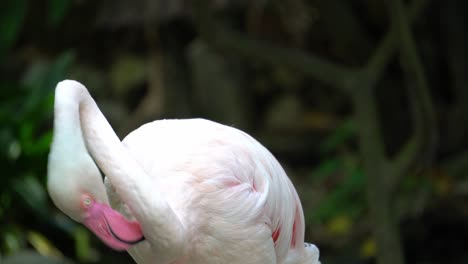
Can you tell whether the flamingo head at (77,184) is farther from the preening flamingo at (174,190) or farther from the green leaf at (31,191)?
the green leaf at (31,191)

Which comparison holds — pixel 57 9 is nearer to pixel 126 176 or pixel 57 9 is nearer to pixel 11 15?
pixel 11 15

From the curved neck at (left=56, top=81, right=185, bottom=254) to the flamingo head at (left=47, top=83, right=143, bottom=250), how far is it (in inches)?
1.7

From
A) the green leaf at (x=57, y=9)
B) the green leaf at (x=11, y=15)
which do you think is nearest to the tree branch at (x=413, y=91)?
the green leaf at (x=57, y=9)

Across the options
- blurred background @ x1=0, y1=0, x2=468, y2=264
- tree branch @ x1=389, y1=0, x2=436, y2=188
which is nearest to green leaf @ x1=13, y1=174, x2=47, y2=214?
blurred background @ x1=0, y1=0, x2=468, y2=264

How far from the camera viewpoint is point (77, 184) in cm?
212

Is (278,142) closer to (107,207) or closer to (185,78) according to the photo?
(185,78)

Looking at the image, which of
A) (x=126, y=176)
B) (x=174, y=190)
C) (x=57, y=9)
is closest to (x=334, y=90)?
(x=57, y=9)

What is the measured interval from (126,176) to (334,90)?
4496 mm

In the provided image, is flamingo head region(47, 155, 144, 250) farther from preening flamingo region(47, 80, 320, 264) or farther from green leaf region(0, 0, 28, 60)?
green leaf region(0, 0, 28, 60)

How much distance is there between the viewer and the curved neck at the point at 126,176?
2254 mm

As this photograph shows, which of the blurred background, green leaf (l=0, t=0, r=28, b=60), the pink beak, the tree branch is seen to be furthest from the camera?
green leaf (l=0, t=0, r=28, b=60)

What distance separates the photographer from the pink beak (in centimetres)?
223

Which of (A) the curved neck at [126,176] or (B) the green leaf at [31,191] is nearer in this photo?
(A) the curved neck at [126,176]

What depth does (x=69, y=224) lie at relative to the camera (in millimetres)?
5832
